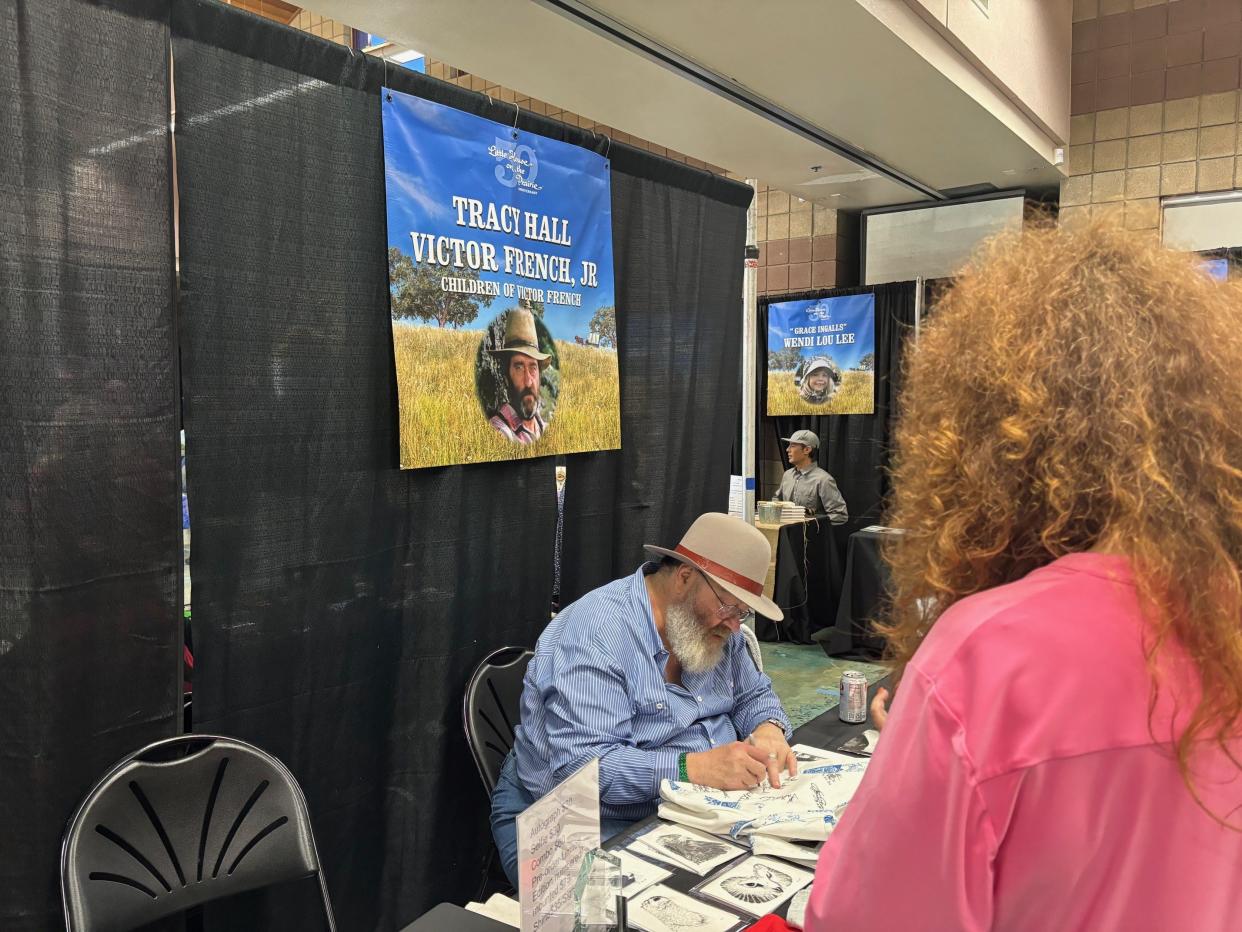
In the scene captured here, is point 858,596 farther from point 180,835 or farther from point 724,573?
point 180,835

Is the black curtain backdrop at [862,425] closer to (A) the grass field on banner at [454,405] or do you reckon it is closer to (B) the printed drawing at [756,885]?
(A) the grass field on banner at [454,405]

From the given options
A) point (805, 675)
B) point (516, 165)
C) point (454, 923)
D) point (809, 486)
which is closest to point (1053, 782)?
point (454, 923)

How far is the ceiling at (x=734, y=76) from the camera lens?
360 centimetres

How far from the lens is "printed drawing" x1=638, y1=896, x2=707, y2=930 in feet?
4.54

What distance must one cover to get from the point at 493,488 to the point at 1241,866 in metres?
1.92

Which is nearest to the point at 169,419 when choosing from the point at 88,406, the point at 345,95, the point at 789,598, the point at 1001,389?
the point at 88,406

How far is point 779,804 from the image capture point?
68.7 inches

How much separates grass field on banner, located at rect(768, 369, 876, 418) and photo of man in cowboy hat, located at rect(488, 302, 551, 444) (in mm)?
5249

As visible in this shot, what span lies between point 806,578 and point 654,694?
4508 millimetres

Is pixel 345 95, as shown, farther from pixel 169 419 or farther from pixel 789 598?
pixel 789 598

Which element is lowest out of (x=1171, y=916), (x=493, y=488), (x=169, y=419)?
(x=1171, y=916)

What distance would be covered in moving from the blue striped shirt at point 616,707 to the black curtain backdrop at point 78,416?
773 mm

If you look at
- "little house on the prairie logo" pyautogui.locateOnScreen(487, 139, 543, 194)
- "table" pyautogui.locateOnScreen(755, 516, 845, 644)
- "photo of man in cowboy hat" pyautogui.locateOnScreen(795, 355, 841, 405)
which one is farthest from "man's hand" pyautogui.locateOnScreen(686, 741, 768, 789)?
"photo of man in cowboy hat" pyautogui.locateOnScreen(795, 355, 841, 405)

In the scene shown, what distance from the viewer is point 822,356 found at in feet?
24.5
